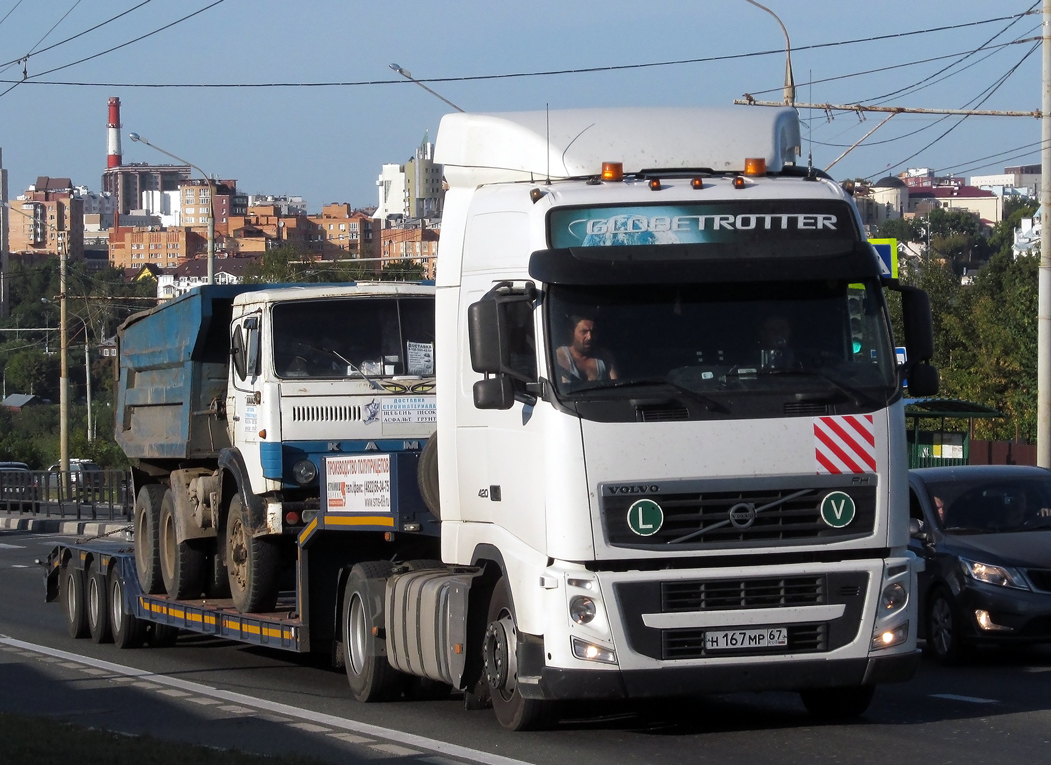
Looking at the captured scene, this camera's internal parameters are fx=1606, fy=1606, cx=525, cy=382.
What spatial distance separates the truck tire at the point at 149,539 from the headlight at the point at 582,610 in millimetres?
7222

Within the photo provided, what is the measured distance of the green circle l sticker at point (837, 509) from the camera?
317 inches

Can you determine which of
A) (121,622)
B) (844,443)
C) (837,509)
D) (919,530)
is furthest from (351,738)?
(121,622)

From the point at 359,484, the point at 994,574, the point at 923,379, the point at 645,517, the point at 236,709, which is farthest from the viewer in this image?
the point at 994,574

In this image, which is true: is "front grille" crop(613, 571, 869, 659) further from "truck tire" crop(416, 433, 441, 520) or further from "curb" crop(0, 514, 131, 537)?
"curb" crop(0, 514, 131, 537)

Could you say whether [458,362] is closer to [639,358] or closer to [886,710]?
[639,358]

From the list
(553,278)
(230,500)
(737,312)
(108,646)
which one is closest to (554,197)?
(553,278)

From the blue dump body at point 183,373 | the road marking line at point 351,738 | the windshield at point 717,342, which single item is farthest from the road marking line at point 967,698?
the blue dump body at point 183,373

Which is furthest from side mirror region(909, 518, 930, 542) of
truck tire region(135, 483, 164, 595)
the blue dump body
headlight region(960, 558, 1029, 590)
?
truck tire region(135, 483, 164, 595)

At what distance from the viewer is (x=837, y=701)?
9.08 meters

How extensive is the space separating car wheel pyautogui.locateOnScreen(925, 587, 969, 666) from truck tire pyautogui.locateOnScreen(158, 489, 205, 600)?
6.03m

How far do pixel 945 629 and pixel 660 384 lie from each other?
511 cm

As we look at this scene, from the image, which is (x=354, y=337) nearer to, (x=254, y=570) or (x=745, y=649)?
(x=254, y=570)

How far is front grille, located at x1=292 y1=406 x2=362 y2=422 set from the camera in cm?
1177

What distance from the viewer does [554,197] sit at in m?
8.35
